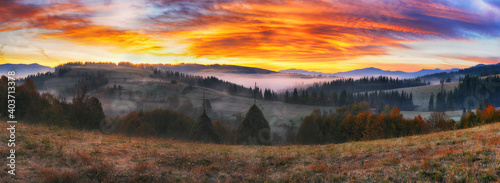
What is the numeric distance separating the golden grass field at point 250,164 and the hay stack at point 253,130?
26.3 meters

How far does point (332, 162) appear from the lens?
20.8 meters

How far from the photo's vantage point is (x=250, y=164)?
21859 millimetres

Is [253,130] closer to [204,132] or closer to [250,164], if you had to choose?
[204,132]

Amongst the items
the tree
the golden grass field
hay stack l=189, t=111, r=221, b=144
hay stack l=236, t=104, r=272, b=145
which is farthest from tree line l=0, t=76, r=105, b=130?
the tree

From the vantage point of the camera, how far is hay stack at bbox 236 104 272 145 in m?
51.4

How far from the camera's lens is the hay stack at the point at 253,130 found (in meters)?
51.4

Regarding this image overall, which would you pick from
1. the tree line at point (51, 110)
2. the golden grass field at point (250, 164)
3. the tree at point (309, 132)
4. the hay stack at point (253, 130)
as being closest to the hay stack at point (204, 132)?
the hay stack at point (253, 130)

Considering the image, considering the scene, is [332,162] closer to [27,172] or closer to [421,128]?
[27,172]

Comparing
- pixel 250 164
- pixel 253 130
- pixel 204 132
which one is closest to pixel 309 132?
pixel 253 130

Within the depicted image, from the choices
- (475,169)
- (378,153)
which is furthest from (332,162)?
(475,169)

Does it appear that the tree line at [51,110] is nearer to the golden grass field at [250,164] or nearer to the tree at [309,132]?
the golden grass field at [250,164]

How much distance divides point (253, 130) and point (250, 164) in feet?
97.9

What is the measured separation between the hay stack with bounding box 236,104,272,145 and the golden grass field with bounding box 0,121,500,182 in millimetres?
26308

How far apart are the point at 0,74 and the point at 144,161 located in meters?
71.3
